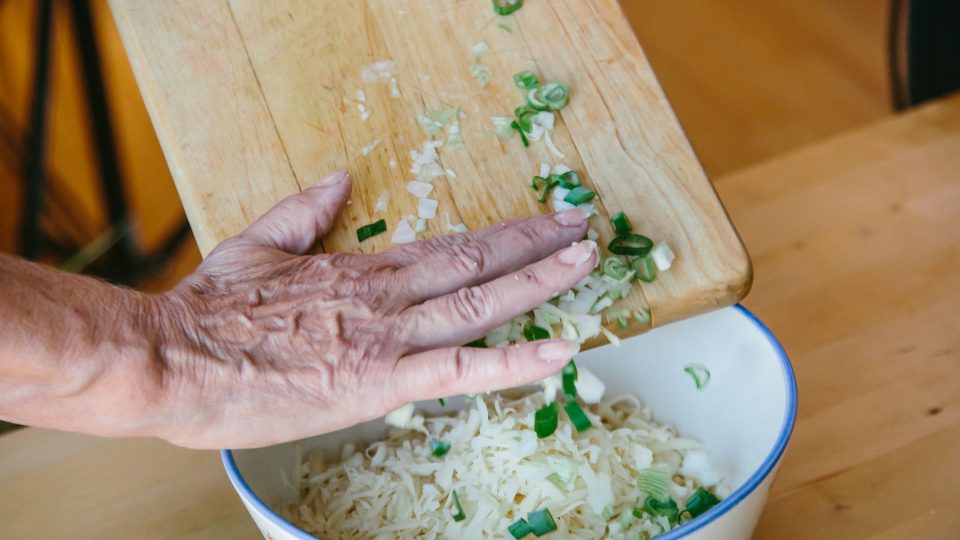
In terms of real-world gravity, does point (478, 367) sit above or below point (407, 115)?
below

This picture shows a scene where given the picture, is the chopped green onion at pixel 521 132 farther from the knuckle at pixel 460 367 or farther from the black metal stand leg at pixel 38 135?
the black metal stand leg at pixel 38 135

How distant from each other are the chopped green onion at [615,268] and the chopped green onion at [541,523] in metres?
0.25

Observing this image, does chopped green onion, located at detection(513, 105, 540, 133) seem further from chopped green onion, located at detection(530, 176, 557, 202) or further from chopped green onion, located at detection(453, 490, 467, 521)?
chopped green onion, located at detection(453, 490, 467, 521)

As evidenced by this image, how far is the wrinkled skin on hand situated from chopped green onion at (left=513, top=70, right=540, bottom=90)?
0.21m

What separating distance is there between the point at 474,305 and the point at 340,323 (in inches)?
5.1

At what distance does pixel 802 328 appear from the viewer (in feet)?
4.08

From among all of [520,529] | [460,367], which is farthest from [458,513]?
[460,367]

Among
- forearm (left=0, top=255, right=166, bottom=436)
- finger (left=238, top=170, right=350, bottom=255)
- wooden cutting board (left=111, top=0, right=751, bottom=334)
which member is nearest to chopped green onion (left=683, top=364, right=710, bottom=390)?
wooden cutting board (left=111, top=0, right=751, bottom=334)

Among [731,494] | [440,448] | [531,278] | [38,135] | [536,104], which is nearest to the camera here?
[731,494]

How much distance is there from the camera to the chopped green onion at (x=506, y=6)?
123 centimetres

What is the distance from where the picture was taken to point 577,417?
3.31 ft

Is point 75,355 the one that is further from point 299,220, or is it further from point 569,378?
point 569,378

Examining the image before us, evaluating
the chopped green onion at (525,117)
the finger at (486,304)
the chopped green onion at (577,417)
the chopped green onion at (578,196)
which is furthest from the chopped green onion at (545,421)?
the chopped green onion at (525,117)

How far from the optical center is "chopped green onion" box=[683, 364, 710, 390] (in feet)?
3.48
